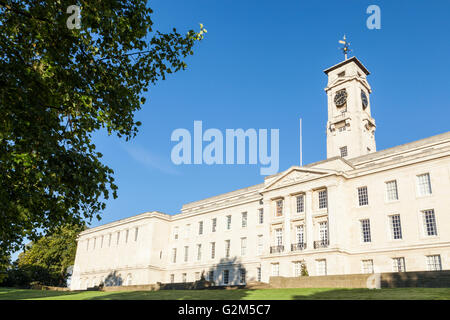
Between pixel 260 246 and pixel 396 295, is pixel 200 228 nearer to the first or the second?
pixel 260 246

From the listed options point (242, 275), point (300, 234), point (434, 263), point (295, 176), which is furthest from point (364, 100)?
point (434, 263)

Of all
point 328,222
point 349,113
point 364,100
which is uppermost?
point 364,100

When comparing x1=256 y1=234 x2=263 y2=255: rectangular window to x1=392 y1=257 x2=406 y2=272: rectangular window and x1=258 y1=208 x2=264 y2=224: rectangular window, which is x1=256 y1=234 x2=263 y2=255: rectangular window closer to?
x1=258 y1=208 x2=264 y2=224: rectangular window

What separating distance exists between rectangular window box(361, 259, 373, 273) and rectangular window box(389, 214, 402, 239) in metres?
3.36

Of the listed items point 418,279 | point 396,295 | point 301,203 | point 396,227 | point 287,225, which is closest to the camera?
point 396,295

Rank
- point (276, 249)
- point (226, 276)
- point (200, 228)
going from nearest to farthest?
point (276, 249), point (226, 276), point (200, 228)

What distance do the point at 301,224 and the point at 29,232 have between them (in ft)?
111

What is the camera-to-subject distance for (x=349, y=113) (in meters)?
66.3

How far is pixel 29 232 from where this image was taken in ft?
44.5

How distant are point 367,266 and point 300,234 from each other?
806cm

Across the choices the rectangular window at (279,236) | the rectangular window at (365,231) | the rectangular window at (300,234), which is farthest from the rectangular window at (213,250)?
the rectangular window at (365,231)

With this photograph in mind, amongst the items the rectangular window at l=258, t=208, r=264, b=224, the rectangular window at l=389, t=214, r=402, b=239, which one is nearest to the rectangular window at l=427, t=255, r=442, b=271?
the rectangular window at l=389, t=214, r=402, b=239

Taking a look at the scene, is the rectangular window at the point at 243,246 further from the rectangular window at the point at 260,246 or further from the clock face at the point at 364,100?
the clock face at the point at 364,100
